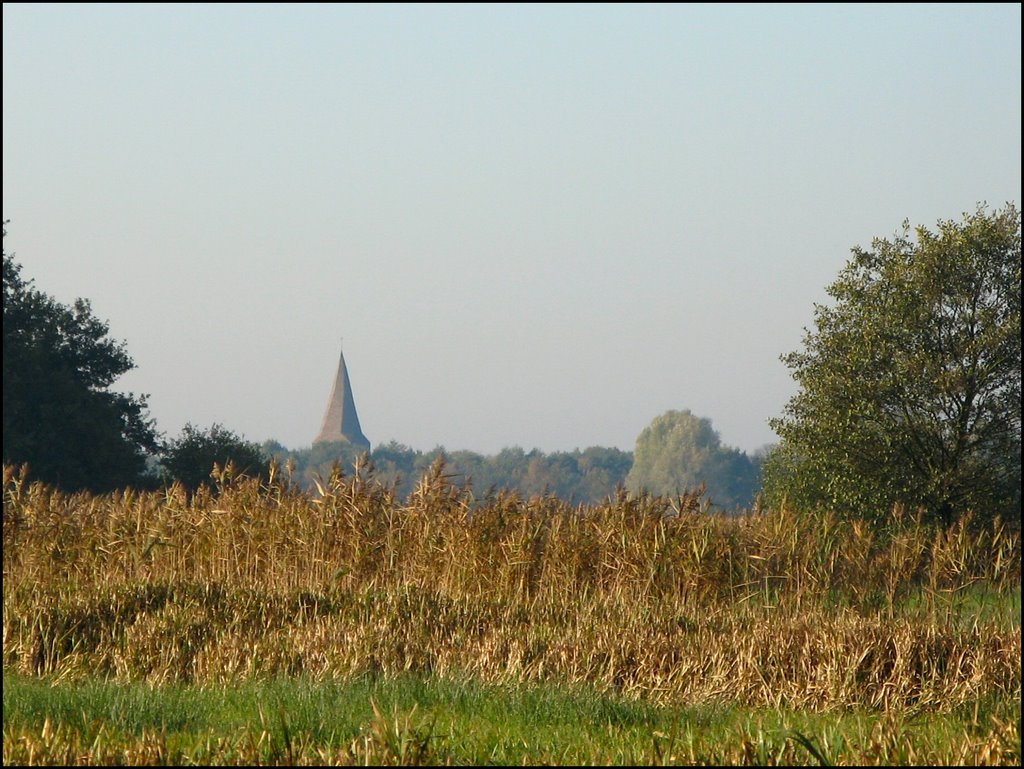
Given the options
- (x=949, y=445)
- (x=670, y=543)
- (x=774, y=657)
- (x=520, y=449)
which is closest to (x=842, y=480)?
(x=949, y=445)

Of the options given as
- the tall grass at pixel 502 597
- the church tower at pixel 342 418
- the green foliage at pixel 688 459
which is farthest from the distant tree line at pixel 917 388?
the green foliage at pixel 688 459

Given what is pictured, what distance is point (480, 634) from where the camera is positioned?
455 inches

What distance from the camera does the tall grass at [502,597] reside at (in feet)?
32.3

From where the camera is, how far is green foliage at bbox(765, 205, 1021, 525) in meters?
24.9

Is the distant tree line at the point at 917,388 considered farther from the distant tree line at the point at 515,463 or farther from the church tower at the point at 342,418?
the church tower at the point at 342,418

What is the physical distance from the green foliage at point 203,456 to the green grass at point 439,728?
25.4 metres

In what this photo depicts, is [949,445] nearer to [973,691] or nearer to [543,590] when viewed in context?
[543,590]

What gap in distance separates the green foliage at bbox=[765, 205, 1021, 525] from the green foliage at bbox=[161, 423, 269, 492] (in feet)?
58.8

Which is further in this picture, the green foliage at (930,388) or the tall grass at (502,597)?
the green foliage at (930,388)

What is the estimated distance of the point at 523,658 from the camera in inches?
408

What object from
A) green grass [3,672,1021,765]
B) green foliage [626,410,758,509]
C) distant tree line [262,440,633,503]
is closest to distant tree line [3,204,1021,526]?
green grass [3,672,1021,765]

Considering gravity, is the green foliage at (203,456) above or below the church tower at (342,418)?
below

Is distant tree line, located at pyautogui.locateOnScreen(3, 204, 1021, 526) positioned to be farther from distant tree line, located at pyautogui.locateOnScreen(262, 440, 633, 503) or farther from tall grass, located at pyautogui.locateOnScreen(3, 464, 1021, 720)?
distant tree line, located at pyautogui.locateOnScreen(262, 440, 633, 503)

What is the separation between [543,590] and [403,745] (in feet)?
29.0
